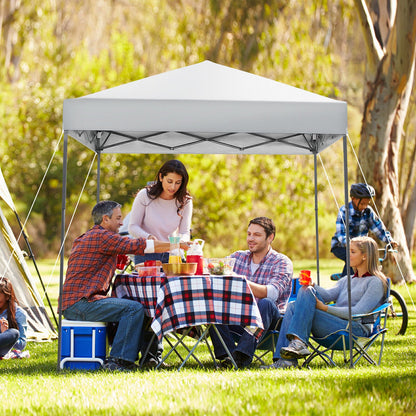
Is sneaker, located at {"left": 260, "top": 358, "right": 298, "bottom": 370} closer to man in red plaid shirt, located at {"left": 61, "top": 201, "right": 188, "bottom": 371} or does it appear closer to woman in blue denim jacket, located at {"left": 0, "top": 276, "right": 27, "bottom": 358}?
man in red plaid shirt, located at {"left": 61, "top": 201, "right": 188, "bottom": 371}

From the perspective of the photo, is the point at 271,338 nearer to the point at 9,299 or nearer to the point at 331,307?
the point at 331,307

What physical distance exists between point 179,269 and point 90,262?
2.10 ft

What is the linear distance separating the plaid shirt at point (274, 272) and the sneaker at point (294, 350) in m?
0.44

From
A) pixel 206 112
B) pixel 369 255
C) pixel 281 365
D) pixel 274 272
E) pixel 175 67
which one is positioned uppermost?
pixel 175 67

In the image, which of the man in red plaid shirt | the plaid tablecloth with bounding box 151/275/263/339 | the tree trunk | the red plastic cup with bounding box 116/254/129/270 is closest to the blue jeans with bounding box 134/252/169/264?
the red plastic cup with bounding box 116/254/129/270

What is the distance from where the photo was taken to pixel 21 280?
282 inches

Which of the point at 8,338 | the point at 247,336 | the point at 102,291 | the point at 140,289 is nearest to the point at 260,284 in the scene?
the point at 247,336

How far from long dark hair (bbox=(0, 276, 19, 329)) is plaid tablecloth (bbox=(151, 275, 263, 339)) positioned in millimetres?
Result: 1398

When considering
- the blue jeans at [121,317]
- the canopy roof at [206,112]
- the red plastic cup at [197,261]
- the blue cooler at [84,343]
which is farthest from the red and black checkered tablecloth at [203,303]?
the canopy roof at [206,112]

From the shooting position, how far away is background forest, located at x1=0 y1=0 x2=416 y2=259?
1727 centimetres

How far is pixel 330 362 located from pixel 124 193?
15.1 m

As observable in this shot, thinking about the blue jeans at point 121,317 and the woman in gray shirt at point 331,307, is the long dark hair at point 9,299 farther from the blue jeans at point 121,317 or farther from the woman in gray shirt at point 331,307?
the woman in gray shirt at point 331,307

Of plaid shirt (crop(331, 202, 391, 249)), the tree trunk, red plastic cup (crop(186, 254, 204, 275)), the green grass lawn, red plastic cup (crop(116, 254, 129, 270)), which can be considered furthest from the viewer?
the tree trunk

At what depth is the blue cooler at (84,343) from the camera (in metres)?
5.16
